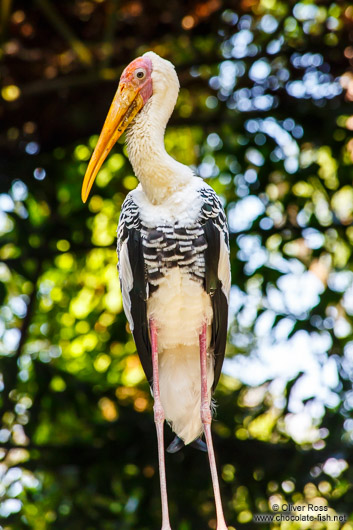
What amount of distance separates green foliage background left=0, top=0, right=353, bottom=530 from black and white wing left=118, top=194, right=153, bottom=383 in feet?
5.70

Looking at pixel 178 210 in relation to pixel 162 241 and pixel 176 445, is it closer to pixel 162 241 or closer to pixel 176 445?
pixel 162 241

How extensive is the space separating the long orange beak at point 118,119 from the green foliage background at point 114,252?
209 cm

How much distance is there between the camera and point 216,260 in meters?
2.88

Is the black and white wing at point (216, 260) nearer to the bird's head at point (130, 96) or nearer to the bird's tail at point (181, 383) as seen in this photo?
the bird's tail at point (181, 383)

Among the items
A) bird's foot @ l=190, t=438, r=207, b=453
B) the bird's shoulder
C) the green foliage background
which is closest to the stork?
the bird's shoulder

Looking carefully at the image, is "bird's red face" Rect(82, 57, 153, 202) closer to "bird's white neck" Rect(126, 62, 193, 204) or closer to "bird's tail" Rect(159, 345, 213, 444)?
"bird's white neck" Rect(126, 62, 193, 204)

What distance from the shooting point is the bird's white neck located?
2.81m

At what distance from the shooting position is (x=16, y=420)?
4.95 m

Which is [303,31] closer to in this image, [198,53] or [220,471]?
[198,53]

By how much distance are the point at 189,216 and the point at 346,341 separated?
2.29 metres

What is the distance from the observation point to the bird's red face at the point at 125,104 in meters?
2.86

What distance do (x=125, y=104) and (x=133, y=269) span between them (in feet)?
1.82

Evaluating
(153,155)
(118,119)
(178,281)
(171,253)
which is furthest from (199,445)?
(118,119)

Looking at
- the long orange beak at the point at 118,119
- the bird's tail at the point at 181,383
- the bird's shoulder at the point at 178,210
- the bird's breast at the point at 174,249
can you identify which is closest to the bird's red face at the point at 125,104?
the long orange beak at the point at 118,119
